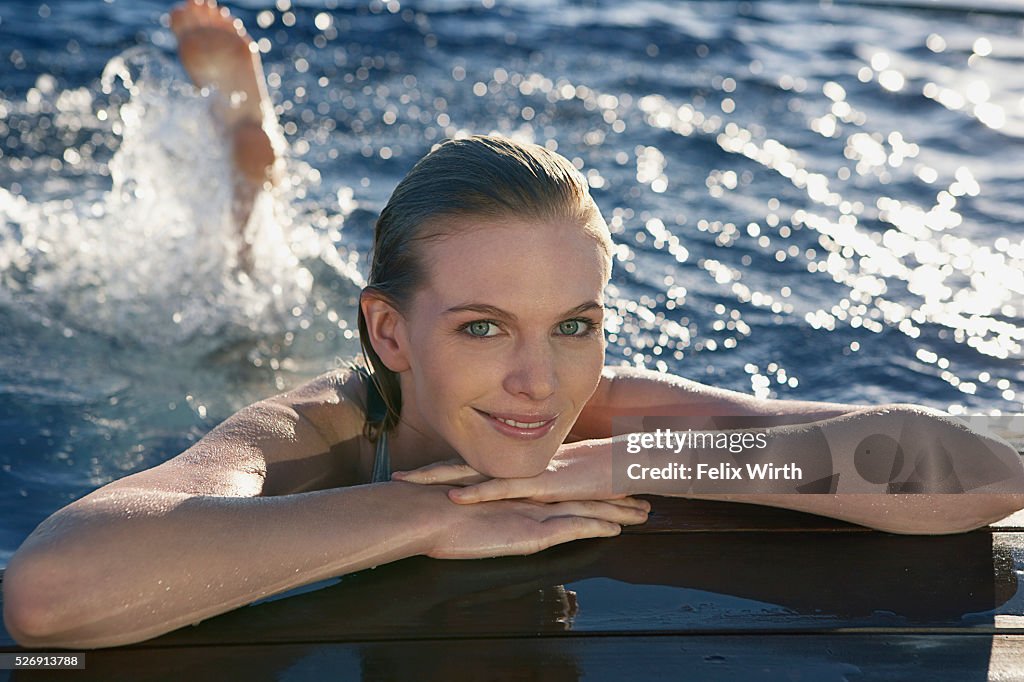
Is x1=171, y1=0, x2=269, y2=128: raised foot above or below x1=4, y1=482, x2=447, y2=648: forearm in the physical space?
above

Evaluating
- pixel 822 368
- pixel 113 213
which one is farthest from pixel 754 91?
pixel 113 213

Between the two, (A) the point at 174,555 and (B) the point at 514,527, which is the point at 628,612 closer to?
(B) the point at 514,527

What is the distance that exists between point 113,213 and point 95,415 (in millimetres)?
1514

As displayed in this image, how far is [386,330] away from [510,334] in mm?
375

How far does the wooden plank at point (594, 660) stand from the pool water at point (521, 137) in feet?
5.20

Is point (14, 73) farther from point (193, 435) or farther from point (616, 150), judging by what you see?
point (193, 435)

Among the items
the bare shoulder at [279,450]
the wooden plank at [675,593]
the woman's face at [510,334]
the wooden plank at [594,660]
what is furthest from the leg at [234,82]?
the wooden plank at [594,660]

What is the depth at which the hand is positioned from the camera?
2441 millimetres

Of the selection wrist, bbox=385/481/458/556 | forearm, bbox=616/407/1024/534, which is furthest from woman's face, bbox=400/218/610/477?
forearm, bbox=616/407/1024/534

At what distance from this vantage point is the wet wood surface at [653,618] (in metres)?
2.11

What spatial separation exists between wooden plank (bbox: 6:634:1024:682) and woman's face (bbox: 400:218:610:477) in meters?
0.44

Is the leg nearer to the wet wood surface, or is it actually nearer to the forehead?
the forehead

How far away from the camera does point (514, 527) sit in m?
2.48

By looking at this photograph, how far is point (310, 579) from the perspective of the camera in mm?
2330
